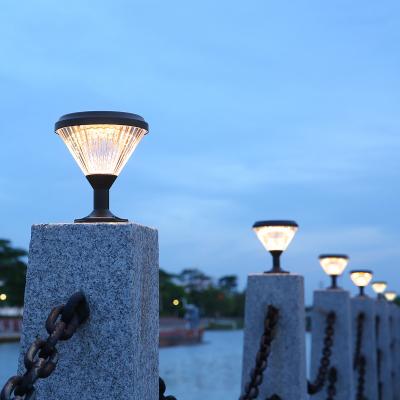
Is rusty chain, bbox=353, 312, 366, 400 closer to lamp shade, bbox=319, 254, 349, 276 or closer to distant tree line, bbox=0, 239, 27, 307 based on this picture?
lamp shade, bbox=319, 254, 349, 276

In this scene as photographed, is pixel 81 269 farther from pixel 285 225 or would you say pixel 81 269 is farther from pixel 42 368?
pixel 285 225

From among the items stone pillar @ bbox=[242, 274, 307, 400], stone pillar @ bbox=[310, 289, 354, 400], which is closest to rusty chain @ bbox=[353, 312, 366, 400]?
stone pillar @ bbox=[310, 289, 354, 400]

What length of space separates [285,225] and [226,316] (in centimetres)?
15484

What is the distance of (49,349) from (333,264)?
702 centimetres

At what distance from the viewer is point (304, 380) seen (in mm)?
6062

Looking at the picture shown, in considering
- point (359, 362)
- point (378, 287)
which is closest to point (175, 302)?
point (378, 287)

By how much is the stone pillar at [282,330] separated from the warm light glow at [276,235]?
397 mm

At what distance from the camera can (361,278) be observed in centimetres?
1280

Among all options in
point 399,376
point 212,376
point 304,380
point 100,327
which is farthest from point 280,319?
point 212,376

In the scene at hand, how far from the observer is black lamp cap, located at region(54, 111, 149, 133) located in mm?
3176

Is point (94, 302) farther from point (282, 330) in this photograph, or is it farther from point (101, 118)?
point (282, 330)

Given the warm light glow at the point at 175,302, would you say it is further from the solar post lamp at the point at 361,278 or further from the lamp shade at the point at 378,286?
the solar post lamp at the point at 361,278

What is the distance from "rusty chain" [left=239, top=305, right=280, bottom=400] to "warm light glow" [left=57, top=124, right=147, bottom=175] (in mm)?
2521

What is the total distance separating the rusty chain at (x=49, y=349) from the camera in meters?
2.71
